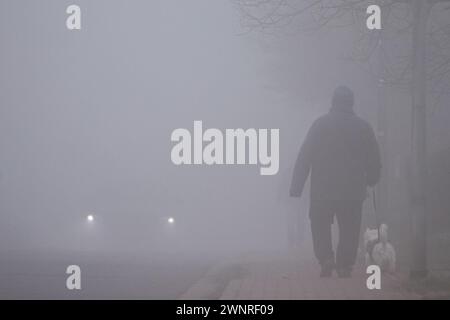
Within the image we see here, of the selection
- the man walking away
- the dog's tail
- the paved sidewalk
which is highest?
the man walking away

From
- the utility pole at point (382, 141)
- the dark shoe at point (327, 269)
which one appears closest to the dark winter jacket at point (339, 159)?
the dark shoe at point (327, 269)

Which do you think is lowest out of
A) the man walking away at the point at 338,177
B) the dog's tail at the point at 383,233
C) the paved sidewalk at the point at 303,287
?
the paved sidewalk at the point at 303,287

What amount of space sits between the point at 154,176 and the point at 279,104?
14334 mm

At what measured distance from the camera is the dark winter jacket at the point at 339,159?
9352 mm

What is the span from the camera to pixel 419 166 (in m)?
9.27

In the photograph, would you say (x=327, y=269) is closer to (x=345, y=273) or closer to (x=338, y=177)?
(x=345, y=273)

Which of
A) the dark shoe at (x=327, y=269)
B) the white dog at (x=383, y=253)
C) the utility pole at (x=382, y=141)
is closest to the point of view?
the dark shoe at (x=327, y=269)

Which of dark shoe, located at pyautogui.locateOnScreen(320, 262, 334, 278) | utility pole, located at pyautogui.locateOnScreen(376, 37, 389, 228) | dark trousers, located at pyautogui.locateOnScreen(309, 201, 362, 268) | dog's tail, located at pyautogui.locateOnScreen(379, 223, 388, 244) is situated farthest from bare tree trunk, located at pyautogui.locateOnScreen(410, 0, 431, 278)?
utility pole, located at pyautogui.locateOnScreen(376, 37, 389, 228)

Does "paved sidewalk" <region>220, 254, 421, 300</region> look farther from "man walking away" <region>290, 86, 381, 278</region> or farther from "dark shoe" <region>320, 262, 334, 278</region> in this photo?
"man walking away" <region>290, 86, 381, 278</region>

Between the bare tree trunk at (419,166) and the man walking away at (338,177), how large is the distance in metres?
0.40

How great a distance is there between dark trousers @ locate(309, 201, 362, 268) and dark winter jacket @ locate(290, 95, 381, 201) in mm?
85

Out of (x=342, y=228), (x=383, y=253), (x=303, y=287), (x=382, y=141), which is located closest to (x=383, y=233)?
(x=383, y=253)

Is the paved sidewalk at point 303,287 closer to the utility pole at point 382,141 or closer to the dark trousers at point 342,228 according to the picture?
the dark trousers at point 342,228

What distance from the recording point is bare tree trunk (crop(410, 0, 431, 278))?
9.15 meters
